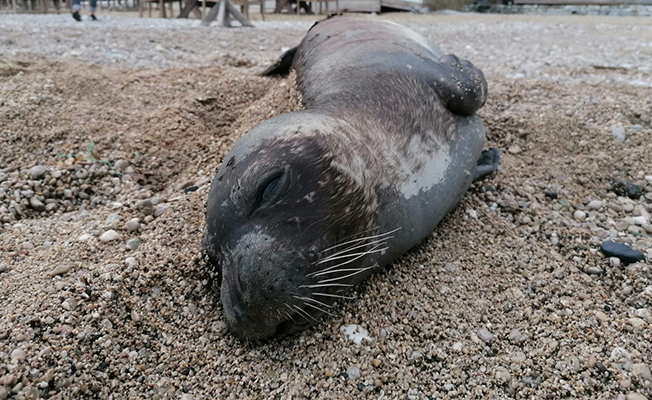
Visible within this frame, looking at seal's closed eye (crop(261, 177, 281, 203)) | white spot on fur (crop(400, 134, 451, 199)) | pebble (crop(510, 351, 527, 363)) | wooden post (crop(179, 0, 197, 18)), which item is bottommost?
pebble (crop(510, 351, 527, 363))

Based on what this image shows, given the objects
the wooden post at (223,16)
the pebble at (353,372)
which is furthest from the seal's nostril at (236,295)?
the wooden post at (223,16)

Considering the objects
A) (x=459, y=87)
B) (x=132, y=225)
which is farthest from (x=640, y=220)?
(x=132, y=225)

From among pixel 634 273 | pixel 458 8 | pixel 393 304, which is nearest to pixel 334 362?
pixel 393 304

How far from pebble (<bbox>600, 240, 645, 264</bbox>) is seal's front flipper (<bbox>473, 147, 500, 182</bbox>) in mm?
727

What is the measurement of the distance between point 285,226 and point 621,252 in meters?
1.70

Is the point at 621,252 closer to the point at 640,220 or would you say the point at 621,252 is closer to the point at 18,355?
the point at 640,220

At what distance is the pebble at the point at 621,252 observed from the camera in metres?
2.44

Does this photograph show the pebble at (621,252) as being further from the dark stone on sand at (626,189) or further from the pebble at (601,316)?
the dark stone on sand at (626,189)

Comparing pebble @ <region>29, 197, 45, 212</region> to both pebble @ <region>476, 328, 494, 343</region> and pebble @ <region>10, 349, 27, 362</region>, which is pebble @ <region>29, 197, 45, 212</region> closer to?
pebble @ <region>10, 349, 27, 362</region>

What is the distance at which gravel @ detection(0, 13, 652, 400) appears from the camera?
1.81 metres

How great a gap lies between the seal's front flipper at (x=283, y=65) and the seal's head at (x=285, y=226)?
266 centimetres

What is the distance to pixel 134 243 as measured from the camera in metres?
2.36

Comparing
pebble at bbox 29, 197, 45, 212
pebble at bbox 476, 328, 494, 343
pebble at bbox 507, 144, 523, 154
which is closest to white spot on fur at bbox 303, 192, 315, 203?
pebble at bbox 476, 328, 494, 343

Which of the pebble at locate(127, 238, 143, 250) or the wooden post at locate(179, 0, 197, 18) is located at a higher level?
the wooden post at locate(179, 0, 197, 18)
